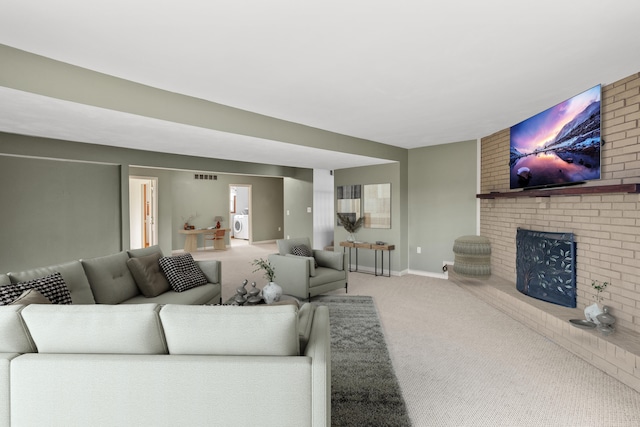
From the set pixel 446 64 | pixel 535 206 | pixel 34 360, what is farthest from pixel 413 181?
pixel 34 360

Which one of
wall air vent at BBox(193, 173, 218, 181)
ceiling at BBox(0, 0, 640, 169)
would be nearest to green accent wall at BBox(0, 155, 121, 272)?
ceiling at BBox(0, 0, 640, 169)

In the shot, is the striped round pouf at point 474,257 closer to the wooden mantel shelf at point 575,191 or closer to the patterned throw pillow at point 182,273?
the wooden mantel shelf at point 575,191

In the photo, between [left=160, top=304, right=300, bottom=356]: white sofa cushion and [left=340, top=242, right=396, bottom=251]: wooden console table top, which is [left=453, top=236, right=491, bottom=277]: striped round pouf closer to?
[left=340, top=242, right=396, bottom=251]: wooden console table top

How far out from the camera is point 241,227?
1130 cm

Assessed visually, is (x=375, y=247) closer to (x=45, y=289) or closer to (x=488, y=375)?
(x=488, y=375)

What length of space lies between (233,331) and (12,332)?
1.03m

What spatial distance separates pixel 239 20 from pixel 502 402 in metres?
2.92

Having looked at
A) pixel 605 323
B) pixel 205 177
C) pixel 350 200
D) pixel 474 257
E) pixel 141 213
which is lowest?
pixel 605 323

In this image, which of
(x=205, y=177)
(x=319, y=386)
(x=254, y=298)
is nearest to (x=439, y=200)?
(x=254, y=298)

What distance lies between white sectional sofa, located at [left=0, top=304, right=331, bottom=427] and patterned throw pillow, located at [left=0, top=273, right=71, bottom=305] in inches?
23.8

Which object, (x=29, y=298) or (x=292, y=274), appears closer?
(x=29, y=298)

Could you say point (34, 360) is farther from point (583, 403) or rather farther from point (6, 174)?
point (6, 174)

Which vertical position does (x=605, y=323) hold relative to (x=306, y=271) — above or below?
below

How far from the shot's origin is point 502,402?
2.19m
